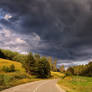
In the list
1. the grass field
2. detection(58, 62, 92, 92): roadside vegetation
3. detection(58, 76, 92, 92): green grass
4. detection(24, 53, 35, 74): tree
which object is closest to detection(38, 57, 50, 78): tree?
detection(24, 53, 35, 74): tree

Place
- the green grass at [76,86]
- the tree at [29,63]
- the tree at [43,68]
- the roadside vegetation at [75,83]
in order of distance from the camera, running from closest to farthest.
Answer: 1. the green grass at [76,86]
2. the roadside vegetation at [75,83]
3. the tree at [29,63]
4. the tree at [43,68]

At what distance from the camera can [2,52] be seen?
5738 inches

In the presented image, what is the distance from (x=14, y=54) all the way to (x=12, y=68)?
8070 centimetres

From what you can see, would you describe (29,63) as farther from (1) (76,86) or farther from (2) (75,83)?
(1) (76,86)

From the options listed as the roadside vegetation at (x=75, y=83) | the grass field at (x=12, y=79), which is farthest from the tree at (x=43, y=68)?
the roadside vegetation at (x=75, y=83)

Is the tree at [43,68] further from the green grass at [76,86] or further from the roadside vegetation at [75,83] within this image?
the green grass at [76,86]

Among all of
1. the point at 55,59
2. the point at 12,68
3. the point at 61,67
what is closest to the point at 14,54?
the point at 55,59

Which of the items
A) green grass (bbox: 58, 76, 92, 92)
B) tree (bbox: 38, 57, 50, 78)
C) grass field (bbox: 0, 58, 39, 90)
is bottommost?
green grass (bbox: 58, 76, 92, 92)

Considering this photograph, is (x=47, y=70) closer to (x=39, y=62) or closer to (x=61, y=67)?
(x=39, y=62)

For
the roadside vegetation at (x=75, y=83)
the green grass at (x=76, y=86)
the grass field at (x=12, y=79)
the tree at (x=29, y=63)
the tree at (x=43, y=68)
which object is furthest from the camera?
the tree at (x=43, y=68)

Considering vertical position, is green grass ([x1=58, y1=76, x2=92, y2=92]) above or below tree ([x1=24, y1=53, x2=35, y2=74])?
below

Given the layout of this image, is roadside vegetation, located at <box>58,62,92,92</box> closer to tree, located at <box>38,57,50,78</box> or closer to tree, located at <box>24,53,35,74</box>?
tree, located at <box>38,57,50,78</box>

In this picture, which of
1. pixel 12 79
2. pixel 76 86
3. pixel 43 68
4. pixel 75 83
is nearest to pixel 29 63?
pixel 43 68

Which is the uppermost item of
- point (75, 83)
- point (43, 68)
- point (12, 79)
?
point (43, 68)
